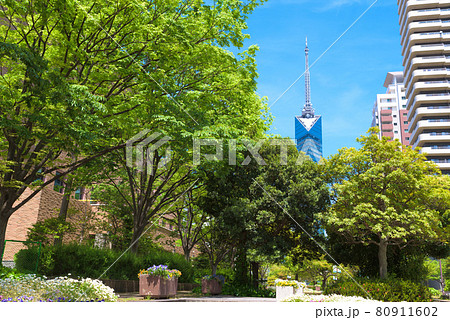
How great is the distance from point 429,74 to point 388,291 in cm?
8969

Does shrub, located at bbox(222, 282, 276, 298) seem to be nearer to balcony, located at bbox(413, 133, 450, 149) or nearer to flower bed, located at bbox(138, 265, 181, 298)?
flower bed, located at bbox(138, 265, 181, 298)

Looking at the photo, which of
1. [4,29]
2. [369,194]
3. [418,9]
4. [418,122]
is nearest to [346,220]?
[369,194]

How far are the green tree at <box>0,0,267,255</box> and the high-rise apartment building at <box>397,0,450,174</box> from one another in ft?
274

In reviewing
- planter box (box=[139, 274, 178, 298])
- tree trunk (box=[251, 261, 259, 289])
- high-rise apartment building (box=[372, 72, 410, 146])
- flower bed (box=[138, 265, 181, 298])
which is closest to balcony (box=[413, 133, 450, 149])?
high-rise apartment building (box=[372, 72, 410, 146])

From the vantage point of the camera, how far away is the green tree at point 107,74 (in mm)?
13523

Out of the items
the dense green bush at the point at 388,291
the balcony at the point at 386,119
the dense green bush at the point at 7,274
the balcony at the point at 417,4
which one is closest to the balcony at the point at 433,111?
the balcony at the point at 417,4

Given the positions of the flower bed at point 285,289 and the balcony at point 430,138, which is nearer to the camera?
the flower bed at point 285,289

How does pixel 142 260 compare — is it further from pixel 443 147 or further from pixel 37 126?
pixel 443 147

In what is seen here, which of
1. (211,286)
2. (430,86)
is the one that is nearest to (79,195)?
(211,286)

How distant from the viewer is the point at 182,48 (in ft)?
51.2

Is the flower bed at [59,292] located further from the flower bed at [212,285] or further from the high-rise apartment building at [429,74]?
the high-rise apartment building at [429,74]

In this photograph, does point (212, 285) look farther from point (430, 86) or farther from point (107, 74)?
point (430, 86)

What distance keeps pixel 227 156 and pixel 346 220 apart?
7137mm

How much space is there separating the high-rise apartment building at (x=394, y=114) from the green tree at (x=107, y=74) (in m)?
135
